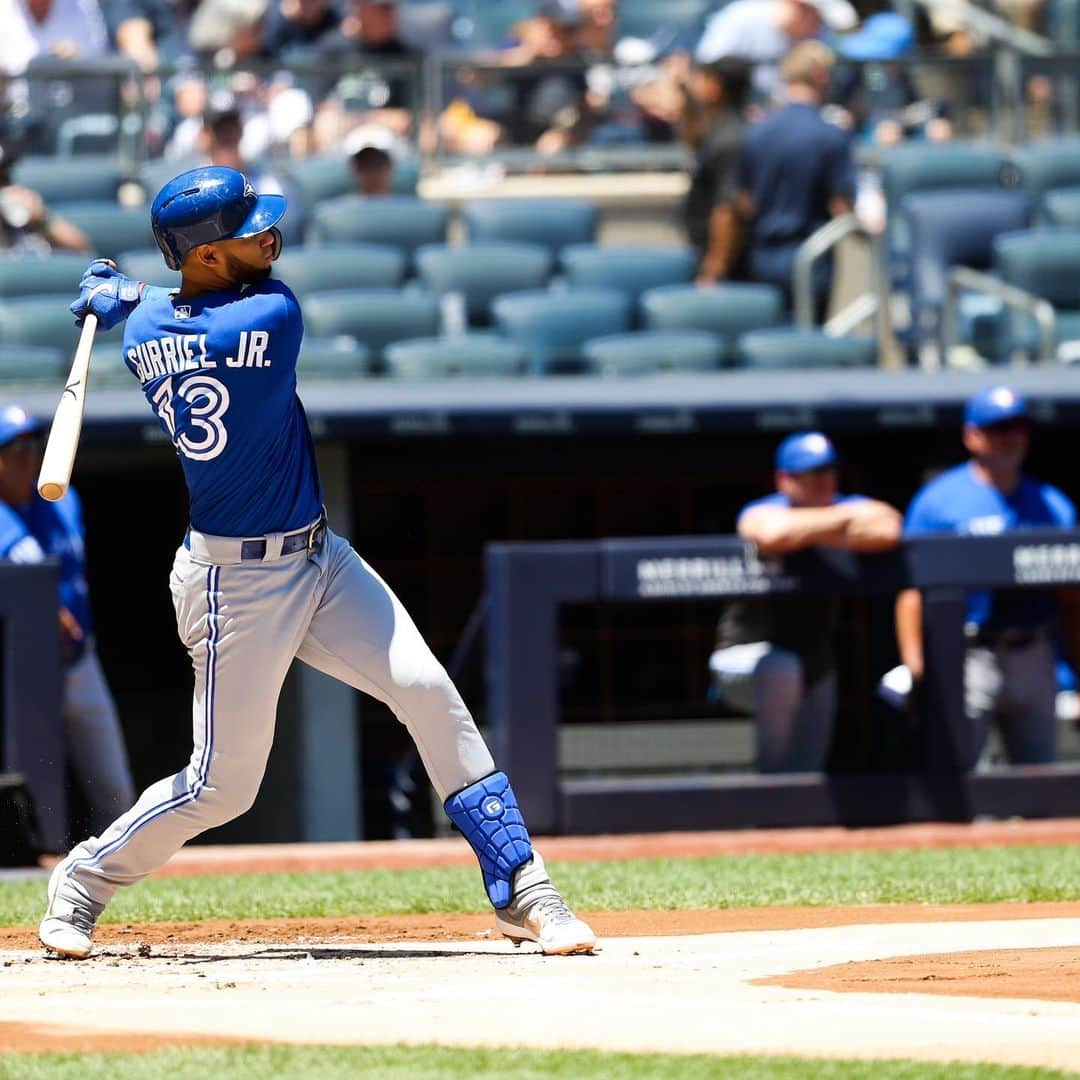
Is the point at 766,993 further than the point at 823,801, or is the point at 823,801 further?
the point at 823,801

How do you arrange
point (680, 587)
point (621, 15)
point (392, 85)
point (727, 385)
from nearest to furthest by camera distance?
point (680, 587)
point (727, 385)
point (392, 85)
point (621, 15)

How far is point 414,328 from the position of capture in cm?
903

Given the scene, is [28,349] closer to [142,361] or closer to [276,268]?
[276,268]

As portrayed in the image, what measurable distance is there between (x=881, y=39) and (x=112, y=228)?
484cm

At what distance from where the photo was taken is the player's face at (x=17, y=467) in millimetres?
7158

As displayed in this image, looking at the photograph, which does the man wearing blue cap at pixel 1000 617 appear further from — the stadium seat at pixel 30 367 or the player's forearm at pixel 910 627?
the stadium seat at pixel 30 367

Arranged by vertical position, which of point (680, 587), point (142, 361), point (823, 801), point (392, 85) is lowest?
point (823, 801)

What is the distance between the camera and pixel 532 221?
10000 mm

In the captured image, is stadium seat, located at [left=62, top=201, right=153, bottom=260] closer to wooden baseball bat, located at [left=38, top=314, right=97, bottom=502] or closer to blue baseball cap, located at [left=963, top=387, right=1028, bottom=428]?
blue baseball cap, located at [left=963, top=387, right=1028, bottom=428]

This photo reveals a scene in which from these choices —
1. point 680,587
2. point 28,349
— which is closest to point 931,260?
point 680,587

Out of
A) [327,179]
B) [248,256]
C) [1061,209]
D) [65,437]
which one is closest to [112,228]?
[327,179]

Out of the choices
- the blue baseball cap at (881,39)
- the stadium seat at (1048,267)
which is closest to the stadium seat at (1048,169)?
the stadium seat at (1048,267)

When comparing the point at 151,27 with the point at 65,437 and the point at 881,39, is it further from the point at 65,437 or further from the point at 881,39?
the point at 65,437

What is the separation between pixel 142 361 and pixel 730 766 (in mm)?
3718
